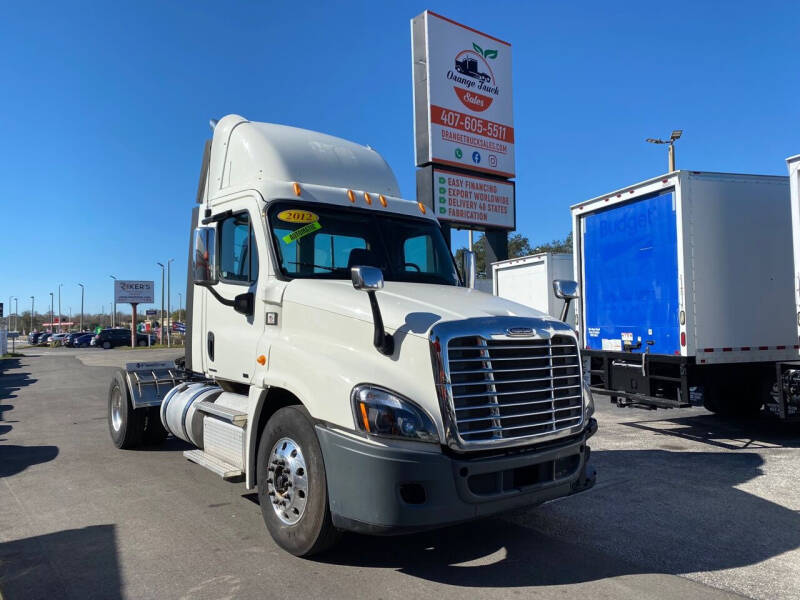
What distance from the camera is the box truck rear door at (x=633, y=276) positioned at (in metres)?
8.16

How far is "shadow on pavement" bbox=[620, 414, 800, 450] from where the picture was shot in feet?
26.9

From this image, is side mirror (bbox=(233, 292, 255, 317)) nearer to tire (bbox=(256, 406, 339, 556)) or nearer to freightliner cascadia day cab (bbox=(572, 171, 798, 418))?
tire (bbox=(256, 406, 339, 556))

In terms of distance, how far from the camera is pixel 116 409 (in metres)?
8.28

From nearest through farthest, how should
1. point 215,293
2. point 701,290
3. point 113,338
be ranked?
point 215,293
point 701,290
point 113,338

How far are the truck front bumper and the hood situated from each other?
30.8 inches

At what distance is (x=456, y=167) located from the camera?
14812 millimetres

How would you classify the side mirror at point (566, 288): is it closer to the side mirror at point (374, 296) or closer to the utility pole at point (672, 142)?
the side mirror at point (374, 296)

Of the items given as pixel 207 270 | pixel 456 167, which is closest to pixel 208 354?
pixel 207 270

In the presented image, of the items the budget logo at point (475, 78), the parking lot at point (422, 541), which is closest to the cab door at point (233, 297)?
the parking lot at point (422, 541)

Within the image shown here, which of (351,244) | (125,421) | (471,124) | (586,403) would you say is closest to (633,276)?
(586,403)

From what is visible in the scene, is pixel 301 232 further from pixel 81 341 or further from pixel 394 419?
pixel 81 341

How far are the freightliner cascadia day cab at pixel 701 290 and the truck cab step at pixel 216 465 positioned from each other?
229 inches

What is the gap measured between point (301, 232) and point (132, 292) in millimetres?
70852

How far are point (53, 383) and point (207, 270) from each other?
16065mm
